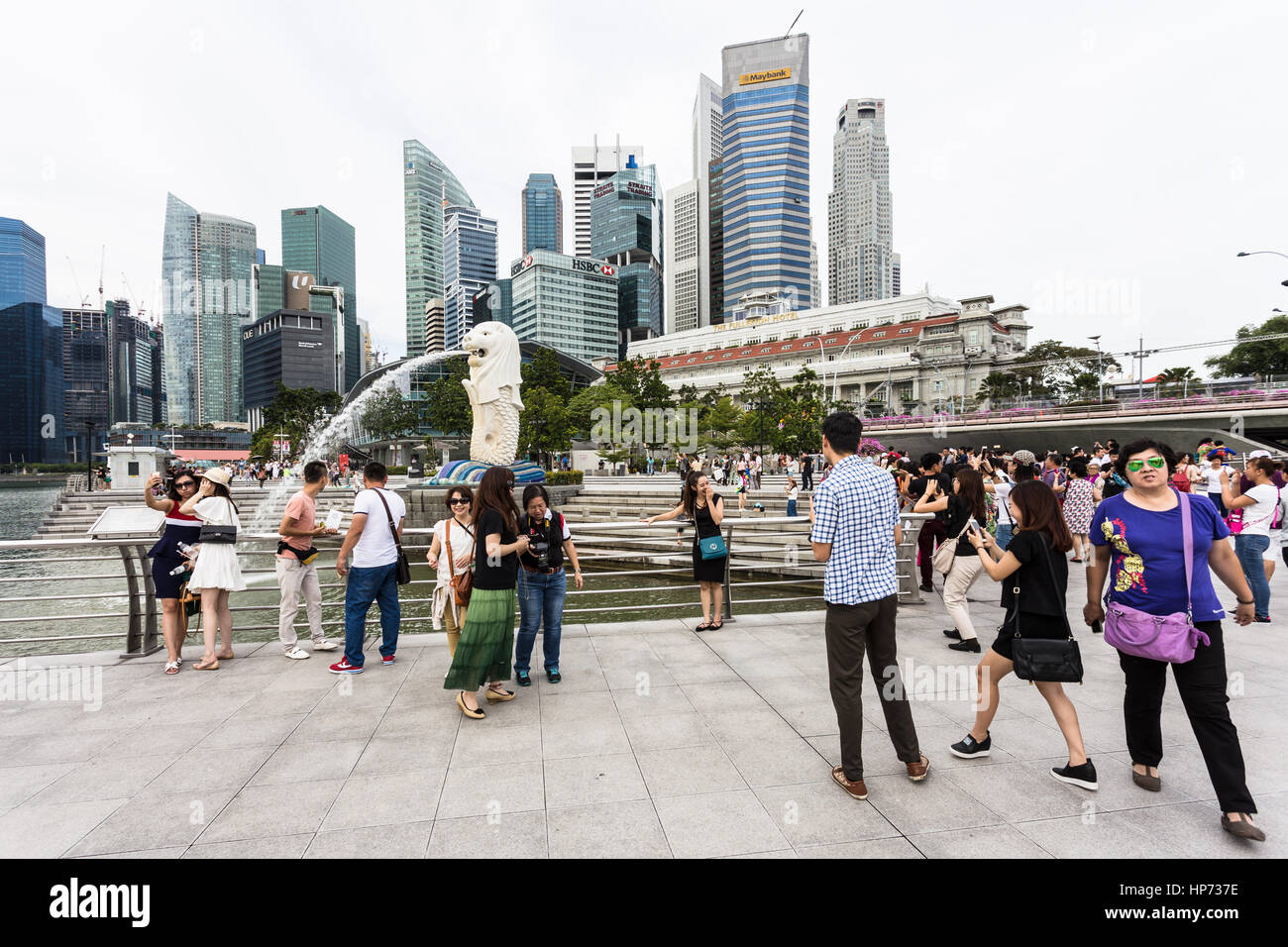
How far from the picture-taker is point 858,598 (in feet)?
10.5

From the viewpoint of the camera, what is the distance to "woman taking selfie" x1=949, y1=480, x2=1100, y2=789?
125 inches

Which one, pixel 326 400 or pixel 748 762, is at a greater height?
pixel 326 400

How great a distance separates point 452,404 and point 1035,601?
47608 mm

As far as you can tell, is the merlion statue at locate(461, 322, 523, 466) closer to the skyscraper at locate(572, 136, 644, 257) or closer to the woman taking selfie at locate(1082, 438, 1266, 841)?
the woman taking selfie at locate(1082, 438, 1266, 841)

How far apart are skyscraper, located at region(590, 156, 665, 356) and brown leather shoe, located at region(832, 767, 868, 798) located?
144570 millimetres

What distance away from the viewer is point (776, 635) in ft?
20.1

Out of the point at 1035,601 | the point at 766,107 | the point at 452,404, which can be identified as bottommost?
the point at 1035,601

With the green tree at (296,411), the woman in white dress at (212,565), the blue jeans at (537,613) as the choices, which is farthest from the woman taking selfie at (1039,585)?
the green tree at (296,411)

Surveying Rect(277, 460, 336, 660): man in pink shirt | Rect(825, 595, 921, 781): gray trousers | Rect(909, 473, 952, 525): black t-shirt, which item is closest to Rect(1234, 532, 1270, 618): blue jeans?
Rect(909, 473, 952, 525): black t-shirt

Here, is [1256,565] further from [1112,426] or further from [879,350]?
[879,350]

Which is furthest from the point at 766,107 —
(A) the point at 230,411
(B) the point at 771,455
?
(A) the point at 230,411

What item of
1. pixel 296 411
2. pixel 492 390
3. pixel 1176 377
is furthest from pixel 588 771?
pixel 1176 377
